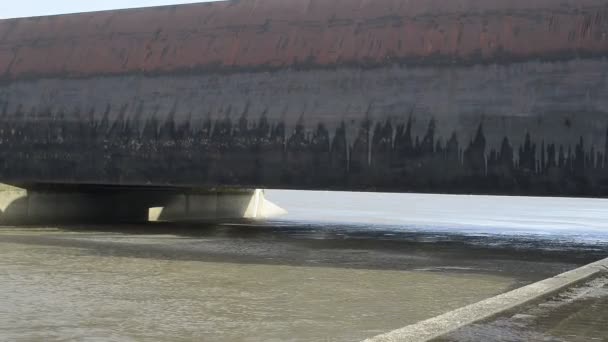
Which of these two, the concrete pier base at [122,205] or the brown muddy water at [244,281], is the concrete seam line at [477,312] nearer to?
the brown muddy water at [244,281]

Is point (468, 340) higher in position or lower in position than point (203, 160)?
lower

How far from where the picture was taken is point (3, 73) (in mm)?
23281

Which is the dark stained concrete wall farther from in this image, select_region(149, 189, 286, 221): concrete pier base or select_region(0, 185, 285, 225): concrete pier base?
select_region(149, 189, 286, 221): concrete pier base

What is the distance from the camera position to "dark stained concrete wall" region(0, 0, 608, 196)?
54.3 feet

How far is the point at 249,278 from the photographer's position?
466 inches

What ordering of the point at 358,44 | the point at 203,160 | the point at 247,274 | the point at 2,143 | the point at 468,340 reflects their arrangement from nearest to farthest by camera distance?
the point at 468,340 → the point at 247,274 → the point at 358,44 → the point at 203,160 → the point at 2,143

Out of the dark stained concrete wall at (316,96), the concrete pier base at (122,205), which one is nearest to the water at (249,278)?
the dark stained concrete wall at (316,96)

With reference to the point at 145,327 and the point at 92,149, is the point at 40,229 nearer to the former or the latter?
the point at 92,149

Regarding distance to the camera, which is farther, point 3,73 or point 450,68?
point 3,73

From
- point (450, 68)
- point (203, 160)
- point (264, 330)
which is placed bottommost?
point (264, 330)

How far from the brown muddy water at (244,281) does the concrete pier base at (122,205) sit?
9.10ft

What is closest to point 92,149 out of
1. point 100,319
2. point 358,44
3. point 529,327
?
point 358,44

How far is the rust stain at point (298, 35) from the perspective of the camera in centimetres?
1705

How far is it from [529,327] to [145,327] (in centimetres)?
360
